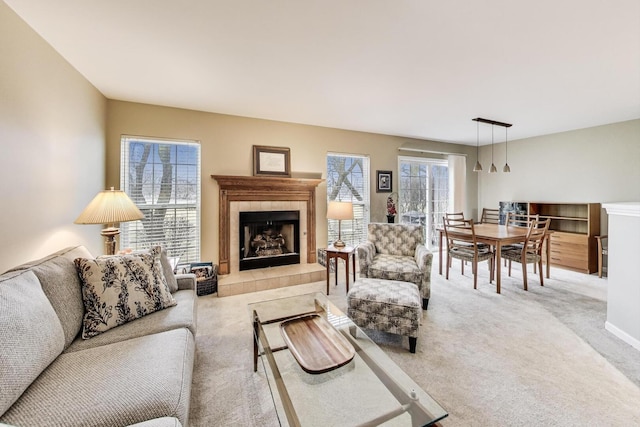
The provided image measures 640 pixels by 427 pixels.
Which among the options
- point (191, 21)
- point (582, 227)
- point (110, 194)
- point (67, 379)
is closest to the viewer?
point (67, 379)

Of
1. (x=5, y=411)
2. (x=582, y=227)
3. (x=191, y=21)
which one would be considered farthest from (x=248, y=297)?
(x=582, y=227)

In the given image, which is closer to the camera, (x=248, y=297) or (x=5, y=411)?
(x=5, y=411)

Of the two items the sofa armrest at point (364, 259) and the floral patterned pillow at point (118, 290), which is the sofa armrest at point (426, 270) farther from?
the floral patterned pillow at point (118, 290)

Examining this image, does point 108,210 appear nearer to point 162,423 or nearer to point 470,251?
point 162,423

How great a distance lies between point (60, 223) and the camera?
2271mm

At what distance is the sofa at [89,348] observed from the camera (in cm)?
98

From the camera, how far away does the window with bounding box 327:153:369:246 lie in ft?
15.0

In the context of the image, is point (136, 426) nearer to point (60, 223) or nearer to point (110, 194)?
point (110, 194)

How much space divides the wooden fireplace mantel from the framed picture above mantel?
0.21 meters

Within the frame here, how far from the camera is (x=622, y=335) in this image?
7.39 feet

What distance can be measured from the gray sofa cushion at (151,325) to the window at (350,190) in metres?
2.92

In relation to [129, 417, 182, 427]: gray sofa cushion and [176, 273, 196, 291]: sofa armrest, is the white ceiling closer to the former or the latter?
[176, 273, 196, 291]: sofa armrest

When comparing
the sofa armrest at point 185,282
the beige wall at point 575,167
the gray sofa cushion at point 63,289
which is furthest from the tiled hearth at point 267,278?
the beige wall at point 575,167

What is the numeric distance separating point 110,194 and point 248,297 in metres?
1.84
